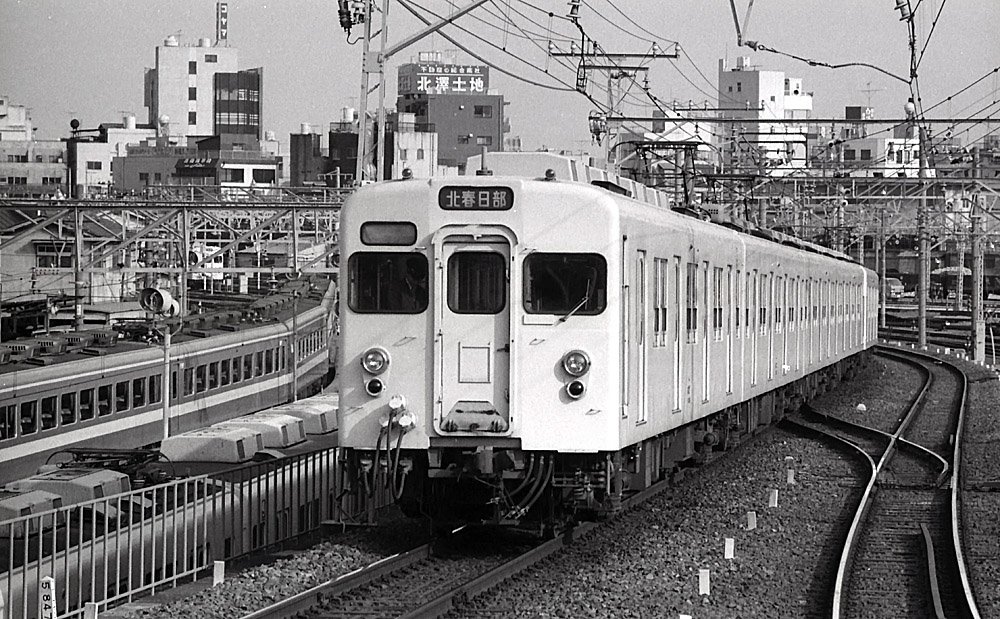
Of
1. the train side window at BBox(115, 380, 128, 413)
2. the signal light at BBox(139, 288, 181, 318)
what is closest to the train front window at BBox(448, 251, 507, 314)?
the signal light at BBox(139, 288, 181, 318)

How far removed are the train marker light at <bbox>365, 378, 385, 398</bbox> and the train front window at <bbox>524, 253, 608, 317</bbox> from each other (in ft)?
3.99

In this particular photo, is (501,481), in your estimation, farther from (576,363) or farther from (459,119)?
(459,119)

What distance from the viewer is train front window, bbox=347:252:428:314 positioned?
1103 cm

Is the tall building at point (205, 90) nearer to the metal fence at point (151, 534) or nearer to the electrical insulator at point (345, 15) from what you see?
the electrical insulator at point (345, 15)

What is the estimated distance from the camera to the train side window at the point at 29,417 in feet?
64.1

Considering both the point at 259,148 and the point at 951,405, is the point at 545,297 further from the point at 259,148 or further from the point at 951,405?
the point at 259,148

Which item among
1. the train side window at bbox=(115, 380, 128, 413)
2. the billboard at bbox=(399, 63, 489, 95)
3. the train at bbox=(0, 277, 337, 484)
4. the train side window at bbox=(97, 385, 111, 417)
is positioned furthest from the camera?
the billboard at bbox=(399, 63, 489, 95)

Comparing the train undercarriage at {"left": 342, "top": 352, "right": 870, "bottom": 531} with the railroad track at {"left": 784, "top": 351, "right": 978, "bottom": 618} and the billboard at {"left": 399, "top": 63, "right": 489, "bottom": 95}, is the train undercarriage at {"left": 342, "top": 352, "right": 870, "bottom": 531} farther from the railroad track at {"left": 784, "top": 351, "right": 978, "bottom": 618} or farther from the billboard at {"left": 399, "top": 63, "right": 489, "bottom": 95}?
the billboard at {"left": 399, "top": 63, "right": 489, "bottom": 95}

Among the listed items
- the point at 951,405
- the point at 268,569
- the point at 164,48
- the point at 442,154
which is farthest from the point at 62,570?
the point at 164,48

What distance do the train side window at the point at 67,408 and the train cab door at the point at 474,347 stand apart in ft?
36.5

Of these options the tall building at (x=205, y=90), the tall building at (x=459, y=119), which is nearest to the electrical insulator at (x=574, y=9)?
the tall building at (x=459, y=119)

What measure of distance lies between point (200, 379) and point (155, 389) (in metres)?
2.82

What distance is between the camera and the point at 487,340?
10.9m

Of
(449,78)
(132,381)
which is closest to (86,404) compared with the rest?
(132,381)
